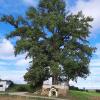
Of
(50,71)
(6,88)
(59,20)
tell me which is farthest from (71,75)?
(6,88)

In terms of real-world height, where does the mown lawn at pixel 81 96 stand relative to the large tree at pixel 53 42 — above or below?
below

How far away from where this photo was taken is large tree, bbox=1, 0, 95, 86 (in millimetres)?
70550

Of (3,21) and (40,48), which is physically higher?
(3,21)

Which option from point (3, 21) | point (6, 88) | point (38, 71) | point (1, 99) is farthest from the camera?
point (6, 88)

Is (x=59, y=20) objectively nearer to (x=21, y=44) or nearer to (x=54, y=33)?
(x=54, y=33)

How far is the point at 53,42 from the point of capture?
72.4 metres

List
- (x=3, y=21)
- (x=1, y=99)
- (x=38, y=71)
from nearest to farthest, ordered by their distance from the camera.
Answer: (x=1, y=99), (x=38, y=71), (x=3, y=21)

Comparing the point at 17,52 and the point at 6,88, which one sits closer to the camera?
the point at 17,52

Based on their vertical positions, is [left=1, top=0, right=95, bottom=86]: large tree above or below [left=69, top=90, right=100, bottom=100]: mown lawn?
above

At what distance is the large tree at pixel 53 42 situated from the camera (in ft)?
231

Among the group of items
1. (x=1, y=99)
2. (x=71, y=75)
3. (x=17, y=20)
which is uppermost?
(x=17, y=20)

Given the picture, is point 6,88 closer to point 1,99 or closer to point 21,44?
point 21,44

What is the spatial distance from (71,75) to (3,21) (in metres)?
15.4

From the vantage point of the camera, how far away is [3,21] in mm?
75000
